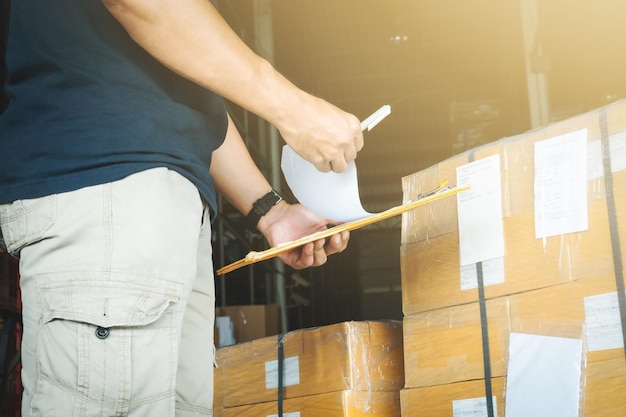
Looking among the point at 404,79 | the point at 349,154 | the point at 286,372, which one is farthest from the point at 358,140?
the point at 404,79

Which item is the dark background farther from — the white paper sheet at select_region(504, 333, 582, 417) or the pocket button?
the pocket button

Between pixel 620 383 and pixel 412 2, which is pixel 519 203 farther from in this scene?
pixel 412 2

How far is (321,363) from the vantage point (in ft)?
8.43

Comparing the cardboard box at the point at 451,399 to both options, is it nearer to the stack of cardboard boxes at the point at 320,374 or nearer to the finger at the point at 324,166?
the stack of cardboard boxes at the point at 320,374

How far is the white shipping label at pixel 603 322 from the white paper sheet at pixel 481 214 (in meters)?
0.32

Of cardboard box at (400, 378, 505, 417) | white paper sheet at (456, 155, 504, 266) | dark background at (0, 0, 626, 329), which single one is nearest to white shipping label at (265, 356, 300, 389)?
cardboard box at (400, 378, 505, 417)

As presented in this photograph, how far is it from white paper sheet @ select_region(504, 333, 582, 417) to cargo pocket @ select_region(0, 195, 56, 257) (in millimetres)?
1340

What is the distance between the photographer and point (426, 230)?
2402mm

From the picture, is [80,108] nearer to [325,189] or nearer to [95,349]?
[95,349]

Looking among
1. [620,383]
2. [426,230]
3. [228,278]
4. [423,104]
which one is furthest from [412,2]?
[620,383]

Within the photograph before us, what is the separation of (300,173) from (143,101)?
0.50 meters

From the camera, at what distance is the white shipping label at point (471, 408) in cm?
211

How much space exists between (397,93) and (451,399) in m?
8.06

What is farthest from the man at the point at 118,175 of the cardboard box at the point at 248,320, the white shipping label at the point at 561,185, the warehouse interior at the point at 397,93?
the cardboard box at the point at 248,320
